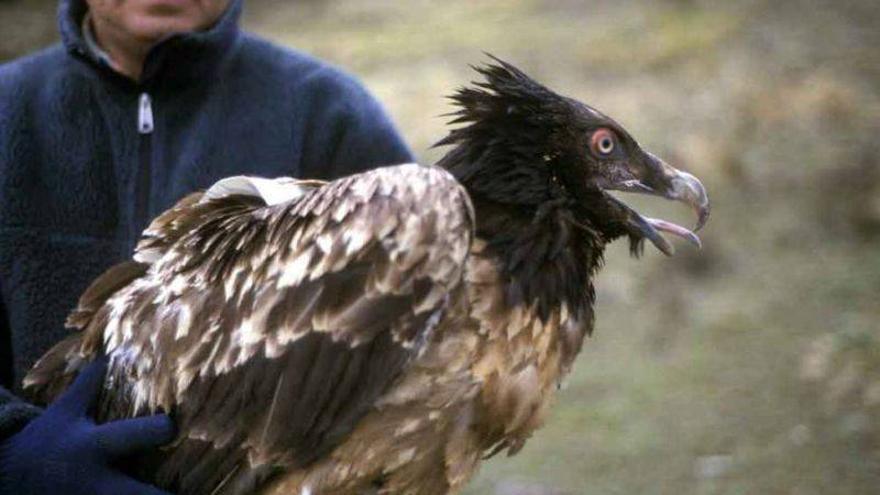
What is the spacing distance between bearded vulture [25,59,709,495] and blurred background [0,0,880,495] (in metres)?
3.00

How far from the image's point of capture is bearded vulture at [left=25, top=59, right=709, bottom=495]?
2.70 meters

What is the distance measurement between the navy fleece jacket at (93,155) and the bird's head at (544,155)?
92 cm

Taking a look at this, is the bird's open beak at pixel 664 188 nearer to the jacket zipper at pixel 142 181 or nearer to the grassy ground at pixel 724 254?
the jacket zipper at pixel 142 181

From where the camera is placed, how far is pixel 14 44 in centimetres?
1049

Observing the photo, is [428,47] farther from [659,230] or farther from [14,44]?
[659,230]

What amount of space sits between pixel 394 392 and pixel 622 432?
3.66 meters

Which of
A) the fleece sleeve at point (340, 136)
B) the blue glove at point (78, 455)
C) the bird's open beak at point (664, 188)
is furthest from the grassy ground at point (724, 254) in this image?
the blue glove at point (78, 455)

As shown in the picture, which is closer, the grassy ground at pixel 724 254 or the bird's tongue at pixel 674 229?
the bird's tongue at pixel 674 229

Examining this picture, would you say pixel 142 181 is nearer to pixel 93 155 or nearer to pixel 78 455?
pixel 93 155

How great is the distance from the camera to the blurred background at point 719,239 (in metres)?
5.93

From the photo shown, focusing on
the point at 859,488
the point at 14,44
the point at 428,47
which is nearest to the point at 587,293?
the point at 859,488

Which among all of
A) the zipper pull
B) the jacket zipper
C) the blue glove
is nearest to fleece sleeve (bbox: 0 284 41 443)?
the blue glove

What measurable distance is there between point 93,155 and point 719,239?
5.31m

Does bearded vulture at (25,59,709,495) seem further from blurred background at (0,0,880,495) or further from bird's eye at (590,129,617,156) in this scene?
blurred background at (0,0,880,495)
